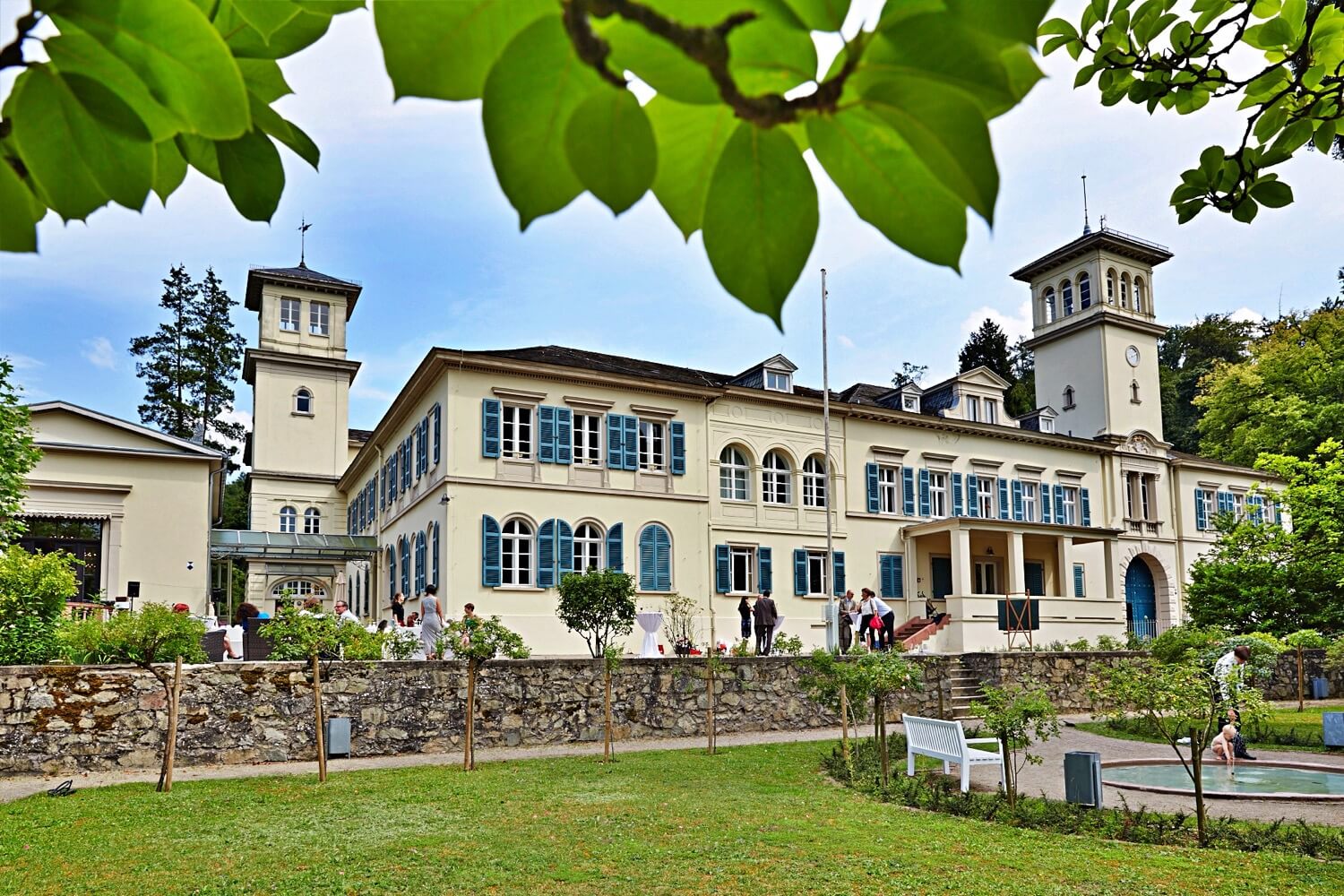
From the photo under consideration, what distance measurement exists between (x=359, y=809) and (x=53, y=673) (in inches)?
233

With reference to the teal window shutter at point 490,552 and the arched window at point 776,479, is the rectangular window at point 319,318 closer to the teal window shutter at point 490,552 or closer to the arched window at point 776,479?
the teal window shutter at point 490,552

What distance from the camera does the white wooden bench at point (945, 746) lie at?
40.4 feet

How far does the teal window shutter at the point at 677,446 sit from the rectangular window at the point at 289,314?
21.4 metres

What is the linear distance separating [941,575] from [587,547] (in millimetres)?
12569

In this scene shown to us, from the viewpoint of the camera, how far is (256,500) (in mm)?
42281

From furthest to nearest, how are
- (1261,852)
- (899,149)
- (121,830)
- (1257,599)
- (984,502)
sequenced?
(984,502), (1257,599), (121,830), (1261,852), (899,149)

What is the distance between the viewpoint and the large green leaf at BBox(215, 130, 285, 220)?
94 centimetres

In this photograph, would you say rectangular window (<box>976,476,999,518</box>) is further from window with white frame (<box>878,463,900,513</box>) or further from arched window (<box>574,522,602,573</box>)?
arched window (<box>574,522,602,573</box>)

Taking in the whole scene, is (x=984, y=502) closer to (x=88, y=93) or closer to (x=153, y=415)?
(x=88, y=93)

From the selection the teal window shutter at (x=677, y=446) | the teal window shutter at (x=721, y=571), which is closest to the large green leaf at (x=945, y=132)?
the teal window shutter at (x=677, y=446)

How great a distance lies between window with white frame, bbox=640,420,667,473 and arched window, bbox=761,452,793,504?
11.2 feet

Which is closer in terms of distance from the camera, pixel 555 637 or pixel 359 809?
pixel 359 809

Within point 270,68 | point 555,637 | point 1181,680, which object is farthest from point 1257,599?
point 270,68

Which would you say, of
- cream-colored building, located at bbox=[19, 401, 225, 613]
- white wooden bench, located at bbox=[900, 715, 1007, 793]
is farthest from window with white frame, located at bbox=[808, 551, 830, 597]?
cream-colored building, located at bbox=[19, 401, 225, 613]
